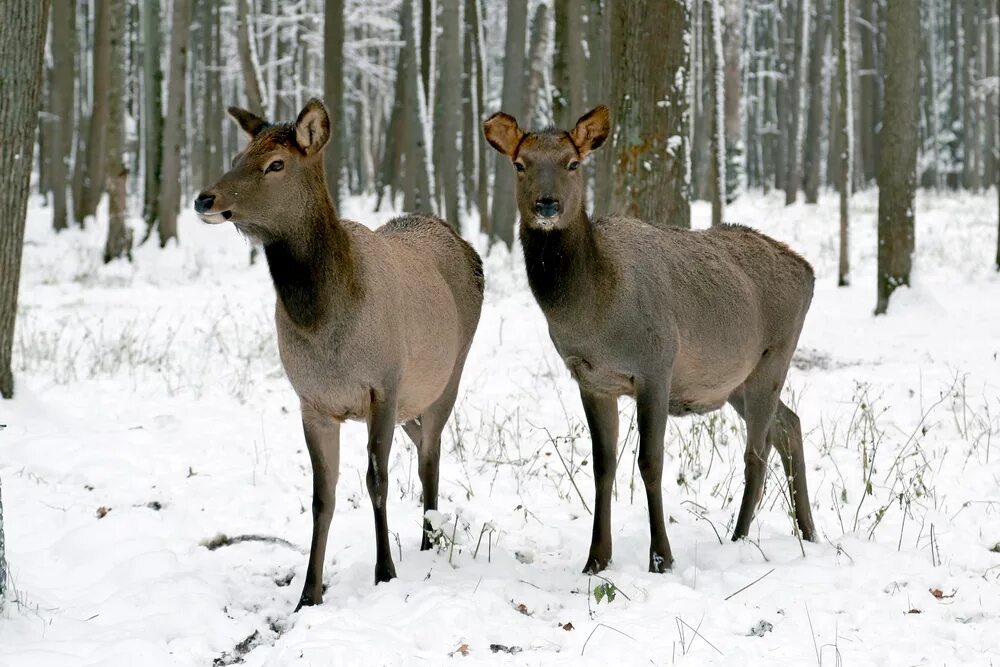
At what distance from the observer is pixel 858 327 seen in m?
11.2

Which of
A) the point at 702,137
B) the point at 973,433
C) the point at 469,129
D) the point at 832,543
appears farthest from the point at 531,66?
the point at 832,543

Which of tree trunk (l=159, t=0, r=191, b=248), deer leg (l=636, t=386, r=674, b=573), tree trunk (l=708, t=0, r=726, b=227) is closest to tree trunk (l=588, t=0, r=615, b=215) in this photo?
tree trunk (l=708, t=0, r=726, b=227)

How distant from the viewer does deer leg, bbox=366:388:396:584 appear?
4.73m

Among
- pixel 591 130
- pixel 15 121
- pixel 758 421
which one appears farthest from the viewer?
pixel 15 121

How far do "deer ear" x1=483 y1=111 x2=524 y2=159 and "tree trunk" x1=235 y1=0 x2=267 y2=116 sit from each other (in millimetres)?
12303

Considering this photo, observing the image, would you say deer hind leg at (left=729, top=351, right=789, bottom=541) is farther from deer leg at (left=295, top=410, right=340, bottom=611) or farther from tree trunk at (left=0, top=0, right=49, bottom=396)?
tree trunk at (left=0, top=0, right=49, bottom=396)

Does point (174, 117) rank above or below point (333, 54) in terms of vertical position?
below

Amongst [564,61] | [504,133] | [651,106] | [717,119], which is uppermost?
[564,61]

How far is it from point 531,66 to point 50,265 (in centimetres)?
1099

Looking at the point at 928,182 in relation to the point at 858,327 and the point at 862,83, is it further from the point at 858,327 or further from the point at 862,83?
the point at 858,327

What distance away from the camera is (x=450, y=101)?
1855 centimetres

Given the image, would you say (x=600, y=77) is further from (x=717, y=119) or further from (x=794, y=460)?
(x=794, y=460)

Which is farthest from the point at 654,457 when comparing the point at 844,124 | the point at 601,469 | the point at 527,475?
the point at 844,124

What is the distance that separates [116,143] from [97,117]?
3.69 metres
